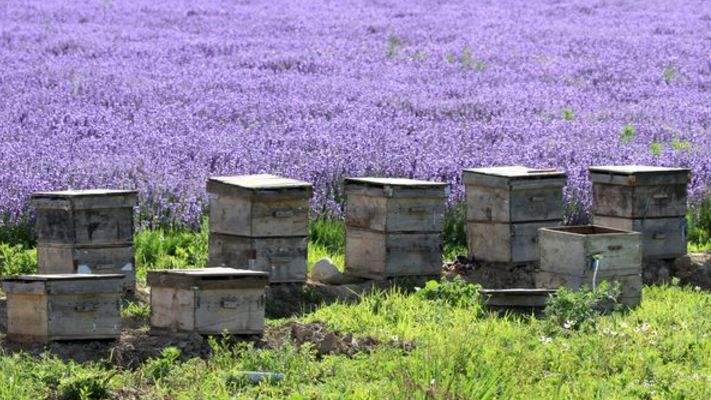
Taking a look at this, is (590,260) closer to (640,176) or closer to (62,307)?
(640,176)

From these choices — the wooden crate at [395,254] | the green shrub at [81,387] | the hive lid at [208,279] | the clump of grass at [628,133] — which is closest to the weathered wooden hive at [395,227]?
the wooden crate at [395,254]

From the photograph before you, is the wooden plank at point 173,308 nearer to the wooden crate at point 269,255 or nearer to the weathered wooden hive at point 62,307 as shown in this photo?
the weathered wooden hive at point 62,307

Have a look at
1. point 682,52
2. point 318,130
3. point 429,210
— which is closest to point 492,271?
point 429,210

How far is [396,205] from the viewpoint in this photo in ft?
38.5

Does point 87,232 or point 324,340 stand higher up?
point 87,232

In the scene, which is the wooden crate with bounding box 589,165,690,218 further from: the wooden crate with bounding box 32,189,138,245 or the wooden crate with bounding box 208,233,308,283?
the wooden crate with bounding box 32,189,138,245

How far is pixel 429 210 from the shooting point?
468 inches

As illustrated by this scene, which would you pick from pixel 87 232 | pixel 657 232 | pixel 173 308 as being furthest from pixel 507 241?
pixel 173 308

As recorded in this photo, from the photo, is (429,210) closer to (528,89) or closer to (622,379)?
(622,379)

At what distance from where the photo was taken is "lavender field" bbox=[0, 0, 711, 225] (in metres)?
14.9

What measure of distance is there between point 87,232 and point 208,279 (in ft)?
5.62

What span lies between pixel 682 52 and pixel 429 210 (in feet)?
58.8

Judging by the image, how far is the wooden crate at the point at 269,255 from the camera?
11.2 metres

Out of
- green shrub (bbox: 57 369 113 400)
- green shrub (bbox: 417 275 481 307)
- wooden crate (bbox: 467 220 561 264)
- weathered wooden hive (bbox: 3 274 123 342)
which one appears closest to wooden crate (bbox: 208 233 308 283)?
green shrub (bbox: 417 275 481 307)
